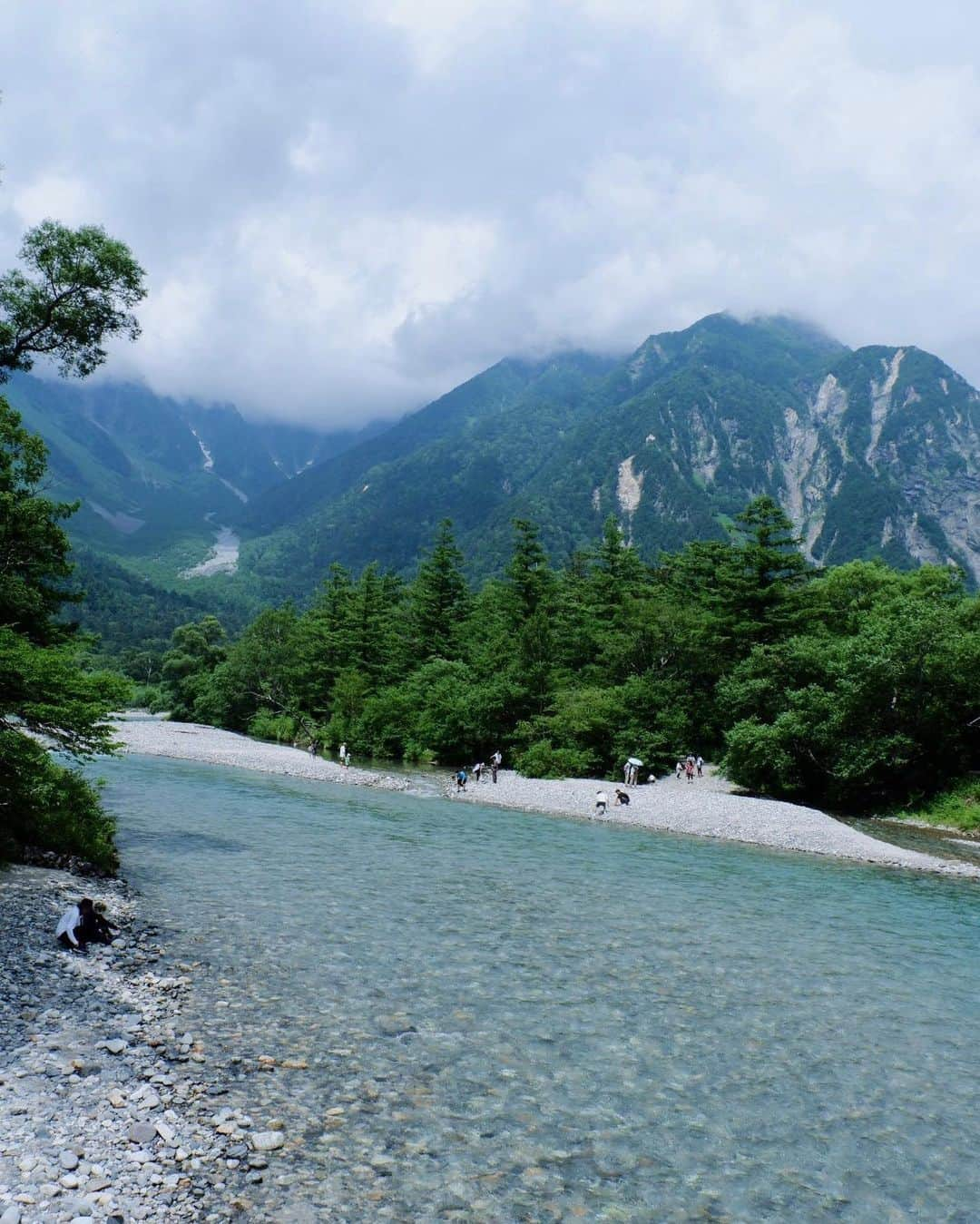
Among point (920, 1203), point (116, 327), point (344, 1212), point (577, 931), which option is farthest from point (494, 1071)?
point (116, 327)

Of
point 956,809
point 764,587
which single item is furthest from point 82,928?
point 764,587

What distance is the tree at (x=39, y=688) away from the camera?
15859mm

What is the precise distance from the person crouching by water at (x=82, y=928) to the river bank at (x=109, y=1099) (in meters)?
0.19

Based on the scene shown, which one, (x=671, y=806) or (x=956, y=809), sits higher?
(x=956, y=809)

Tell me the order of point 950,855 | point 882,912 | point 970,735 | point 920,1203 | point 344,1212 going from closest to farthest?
point 344,1212 < point 920,1203 < point 882,912 < point 950,855 < point 970,735

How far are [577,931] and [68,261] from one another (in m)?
22.5

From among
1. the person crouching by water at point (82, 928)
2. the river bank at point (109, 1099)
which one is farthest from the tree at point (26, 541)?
the river bank at point (109, 1099)

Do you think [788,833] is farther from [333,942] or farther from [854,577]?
[854,577]

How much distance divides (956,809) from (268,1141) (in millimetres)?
37421

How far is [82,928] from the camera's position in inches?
532

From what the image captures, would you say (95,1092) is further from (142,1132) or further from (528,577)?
(528,577)

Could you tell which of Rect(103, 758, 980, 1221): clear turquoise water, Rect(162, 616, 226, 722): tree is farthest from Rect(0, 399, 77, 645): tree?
Rect(162, 616, 226, 722): tree

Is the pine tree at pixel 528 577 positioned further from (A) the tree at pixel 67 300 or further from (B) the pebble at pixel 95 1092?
(B) the pebble at pixel 95 1092

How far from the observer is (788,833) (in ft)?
105
